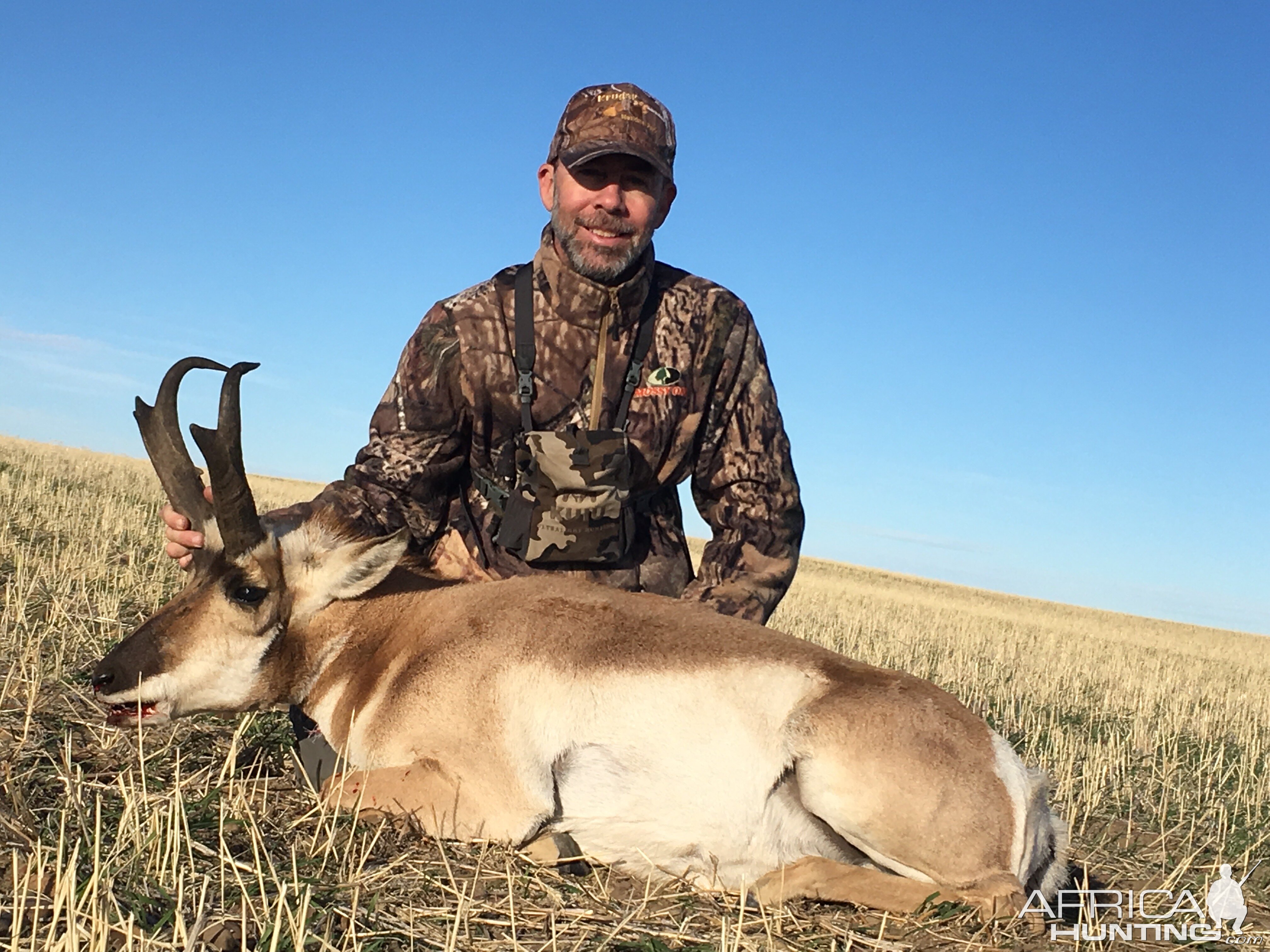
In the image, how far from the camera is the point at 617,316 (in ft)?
20.2

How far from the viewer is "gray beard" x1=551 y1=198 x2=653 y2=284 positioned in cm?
605

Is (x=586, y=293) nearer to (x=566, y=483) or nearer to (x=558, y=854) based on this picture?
(x=566, y=483)

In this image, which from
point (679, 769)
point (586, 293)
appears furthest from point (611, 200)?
point (679, 769)

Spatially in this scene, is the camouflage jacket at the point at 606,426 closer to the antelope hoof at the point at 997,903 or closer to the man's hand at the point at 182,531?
the man's hand at the point at 182,531

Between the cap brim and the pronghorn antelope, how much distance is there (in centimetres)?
260

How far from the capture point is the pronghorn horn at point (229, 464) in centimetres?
421

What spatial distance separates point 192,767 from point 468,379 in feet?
8.54

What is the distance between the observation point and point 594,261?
6.06 meters

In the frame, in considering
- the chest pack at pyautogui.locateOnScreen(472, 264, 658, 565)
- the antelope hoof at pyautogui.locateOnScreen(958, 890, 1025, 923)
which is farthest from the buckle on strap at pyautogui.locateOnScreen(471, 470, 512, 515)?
the antelope hoof at pyautogui.locateOnScreen(958, 890, 1025, 923)

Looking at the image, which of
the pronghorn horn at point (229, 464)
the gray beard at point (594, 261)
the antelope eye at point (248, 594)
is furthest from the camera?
the gray beard at point (594, 261)

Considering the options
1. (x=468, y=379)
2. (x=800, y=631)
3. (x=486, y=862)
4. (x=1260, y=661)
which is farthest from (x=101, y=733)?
(x=1260, y=661)

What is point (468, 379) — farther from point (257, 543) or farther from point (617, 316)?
point (257, 543)

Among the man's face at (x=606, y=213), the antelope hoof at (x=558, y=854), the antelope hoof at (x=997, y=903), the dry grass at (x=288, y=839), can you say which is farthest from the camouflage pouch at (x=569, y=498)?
the antelope hoof at (x=997, y=903)

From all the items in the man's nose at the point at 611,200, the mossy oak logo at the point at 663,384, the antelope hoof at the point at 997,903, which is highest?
the man's nose at the point at 611,200
